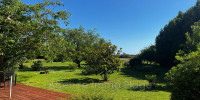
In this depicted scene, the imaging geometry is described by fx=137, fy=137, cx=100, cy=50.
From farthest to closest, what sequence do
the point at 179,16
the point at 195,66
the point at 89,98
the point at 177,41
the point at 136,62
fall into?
the point at 136,62 < the point at 179,16 < the point at 177,41 < the point at 89,98 < the point at 195,66

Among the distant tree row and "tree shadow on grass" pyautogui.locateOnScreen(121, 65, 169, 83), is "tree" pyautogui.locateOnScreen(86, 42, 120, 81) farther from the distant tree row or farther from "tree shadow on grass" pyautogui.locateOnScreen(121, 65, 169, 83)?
the distant tree row

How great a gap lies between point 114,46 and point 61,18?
198 inches

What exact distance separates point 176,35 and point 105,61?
1928 cm

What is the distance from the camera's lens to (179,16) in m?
26.5

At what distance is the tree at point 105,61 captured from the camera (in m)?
11.6

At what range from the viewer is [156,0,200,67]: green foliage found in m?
23.5

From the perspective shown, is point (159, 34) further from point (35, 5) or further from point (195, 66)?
point (195, 66)

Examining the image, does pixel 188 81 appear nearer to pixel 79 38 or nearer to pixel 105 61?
pixel 105 61

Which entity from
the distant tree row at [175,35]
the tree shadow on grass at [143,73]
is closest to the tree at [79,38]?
the tree shadow on grass at [143,73]

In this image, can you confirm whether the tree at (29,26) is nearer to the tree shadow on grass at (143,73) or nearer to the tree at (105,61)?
the tree at (105,61)

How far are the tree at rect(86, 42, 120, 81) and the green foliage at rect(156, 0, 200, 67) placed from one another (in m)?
15.0

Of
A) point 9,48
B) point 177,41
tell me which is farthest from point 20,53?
point 177,41

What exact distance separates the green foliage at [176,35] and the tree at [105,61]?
15.0 m

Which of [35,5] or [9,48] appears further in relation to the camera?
[35,5]
